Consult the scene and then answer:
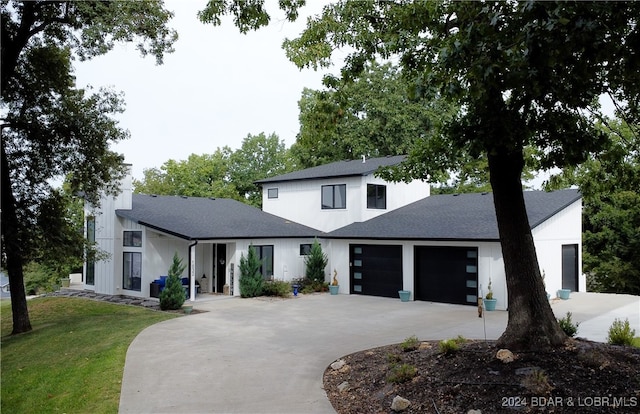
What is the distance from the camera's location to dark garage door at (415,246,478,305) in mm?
16328

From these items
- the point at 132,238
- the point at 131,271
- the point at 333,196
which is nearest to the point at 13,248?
the point at 132,238

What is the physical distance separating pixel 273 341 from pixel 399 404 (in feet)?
17.0

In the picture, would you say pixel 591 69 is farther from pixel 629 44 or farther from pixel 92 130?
pixel 92 130

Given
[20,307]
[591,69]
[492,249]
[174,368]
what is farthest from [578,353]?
[20,307]

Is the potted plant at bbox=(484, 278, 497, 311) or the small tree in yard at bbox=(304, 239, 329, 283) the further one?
the small tree in yard at bbox=(304, 239, 329, 283)

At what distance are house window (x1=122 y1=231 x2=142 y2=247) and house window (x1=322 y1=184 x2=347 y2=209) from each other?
8.46m

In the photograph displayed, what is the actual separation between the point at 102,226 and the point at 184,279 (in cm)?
491

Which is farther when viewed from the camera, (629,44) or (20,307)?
(20,307)

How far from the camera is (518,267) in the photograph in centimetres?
752

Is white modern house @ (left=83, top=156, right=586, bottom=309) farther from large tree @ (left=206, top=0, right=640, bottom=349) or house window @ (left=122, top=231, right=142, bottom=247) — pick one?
large tree @ (left=206, top=0, right=640, bottom=349)

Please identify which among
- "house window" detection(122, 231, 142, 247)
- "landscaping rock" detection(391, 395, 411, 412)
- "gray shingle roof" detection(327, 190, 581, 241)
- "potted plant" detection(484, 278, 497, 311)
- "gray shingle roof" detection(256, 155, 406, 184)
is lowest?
"potted plant" detection(484, 278, 497, 311)

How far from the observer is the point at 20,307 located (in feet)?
47.5

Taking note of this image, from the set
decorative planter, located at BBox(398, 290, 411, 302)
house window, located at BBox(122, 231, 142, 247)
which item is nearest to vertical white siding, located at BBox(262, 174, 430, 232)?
decorative planter, located at BBox(398, 290, 411, 302)

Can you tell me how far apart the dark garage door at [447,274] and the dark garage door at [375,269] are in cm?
94
